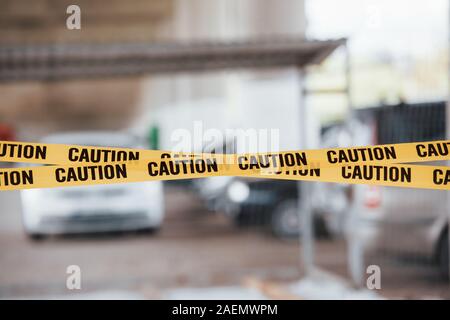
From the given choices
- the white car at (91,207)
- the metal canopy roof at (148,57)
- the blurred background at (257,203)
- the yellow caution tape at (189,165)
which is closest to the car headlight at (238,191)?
the blurred background at (257,203)

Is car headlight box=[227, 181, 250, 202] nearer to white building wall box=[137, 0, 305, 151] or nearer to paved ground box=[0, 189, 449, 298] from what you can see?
paved ground box=[0, 189, 449, 298]

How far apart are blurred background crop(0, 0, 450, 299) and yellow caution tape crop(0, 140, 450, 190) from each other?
70.4 inches

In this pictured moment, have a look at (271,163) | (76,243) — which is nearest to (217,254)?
(76,243)

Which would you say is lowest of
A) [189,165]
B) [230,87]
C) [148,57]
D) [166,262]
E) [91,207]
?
[166,262]

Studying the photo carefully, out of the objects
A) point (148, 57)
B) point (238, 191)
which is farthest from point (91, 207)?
point (148, 57)

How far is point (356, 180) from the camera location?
5.12 metres

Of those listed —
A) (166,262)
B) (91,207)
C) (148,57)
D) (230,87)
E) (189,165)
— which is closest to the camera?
(189,165)

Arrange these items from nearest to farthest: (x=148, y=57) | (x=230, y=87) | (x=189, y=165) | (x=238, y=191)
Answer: (x=189, y=165), (x=148, y=57), (x=238, y=191), (x=230, y=87)

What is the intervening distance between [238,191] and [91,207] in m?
2.41

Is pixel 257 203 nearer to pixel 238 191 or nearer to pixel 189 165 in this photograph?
pixel 238 191

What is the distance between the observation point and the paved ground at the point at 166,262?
859 cm

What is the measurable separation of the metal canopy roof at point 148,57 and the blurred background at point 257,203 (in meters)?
0.02

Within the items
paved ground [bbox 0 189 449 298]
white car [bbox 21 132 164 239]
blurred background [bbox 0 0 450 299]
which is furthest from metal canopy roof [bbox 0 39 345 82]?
white car [bbox 21 132 164 239]

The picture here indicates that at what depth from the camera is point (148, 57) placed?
334 inches
